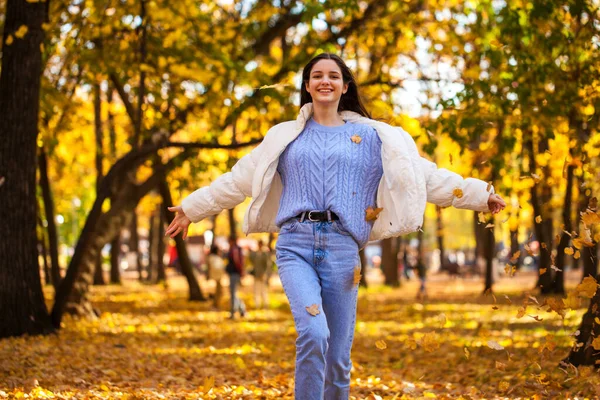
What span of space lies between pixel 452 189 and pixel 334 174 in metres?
0.68

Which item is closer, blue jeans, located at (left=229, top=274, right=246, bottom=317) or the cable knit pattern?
the cable knit pattern

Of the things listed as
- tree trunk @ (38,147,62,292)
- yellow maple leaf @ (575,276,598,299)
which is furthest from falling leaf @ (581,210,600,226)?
tree trunk @ (38,147,62,292)

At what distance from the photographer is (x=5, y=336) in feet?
36.2

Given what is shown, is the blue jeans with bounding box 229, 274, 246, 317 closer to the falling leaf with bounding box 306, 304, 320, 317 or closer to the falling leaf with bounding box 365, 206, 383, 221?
the falling leaf with bounding box 365, 206, 383, 221

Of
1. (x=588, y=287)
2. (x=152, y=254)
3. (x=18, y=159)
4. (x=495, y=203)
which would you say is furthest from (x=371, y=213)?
(x=152, y=254)

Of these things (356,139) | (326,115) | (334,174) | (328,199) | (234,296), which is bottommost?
(234,296)

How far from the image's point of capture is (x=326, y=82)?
498 centimetres

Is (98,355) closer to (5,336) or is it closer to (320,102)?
(5,336)

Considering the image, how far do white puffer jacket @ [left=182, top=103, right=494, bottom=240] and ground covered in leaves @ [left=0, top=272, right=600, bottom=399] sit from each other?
0.98 m

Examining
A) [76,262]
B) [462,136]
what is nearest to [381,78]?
[462,136]

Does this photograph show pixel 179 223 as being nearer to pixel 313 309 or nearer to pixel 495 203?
pixel 313 309

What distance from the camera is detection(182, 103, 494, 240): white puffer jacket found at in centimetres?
488

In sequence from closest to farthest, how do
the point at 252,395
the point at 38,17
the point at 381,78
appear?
the point at 252,395 < the point at 38,17 < the point at 381,78

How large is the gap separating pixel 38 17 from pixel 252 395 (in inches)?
240
